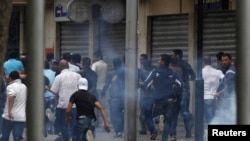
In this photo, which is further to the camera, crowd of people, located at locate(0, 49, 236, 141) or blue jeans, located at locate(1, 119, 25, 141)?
blue jeans, located at locate(1, 119, 25, 141)

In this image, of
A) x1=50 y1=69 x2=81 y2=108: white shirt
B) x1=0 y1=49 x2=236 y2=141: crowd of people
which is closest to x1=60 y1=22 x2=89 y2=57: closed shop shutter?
x1=0 y1=49 x2=236 y2=141: crowd of people

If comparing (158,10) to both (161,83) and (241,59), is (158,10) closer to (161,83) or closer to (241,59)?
(161,83)

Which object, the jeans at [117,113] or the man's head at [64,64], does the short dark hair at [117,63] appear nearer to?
the jeans at [117,113]

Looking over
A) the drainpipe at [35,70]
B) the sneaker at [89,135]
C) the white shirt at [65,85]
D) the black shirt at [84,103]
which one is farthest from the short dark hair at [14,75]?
the drainpipe at [35,70]

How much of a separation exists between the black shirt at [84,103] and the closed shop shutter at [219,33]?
7.50 metres

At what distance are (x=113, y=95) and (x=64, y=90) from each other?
257cm

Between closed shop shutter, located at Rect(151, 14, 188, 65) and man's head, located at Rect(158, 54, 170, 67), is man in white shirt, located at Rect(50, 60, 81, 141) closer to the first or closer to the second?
man's head, located at Rect(158, 54, 170, 67)

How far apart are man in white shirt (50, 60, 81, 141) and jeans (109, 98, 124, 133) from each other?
7.11 feet

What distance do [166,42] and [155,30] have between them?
0.54 m

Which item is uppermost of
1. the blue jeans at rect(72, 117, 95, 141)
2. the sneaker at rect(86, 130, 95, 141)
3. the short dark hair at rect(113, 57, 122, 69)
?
the short dark hair at rect(113, 57, 122, 69)

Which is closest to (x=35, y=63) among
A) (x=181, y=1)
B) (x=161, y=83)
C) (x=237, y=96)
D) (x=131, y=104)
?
(x=237, y=96)

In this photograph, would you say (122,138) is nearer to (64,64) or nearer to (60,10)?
(64,64)

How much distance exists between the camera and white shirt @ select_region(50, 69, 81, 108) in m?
14.4

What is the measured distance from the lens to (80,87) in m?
12.6
